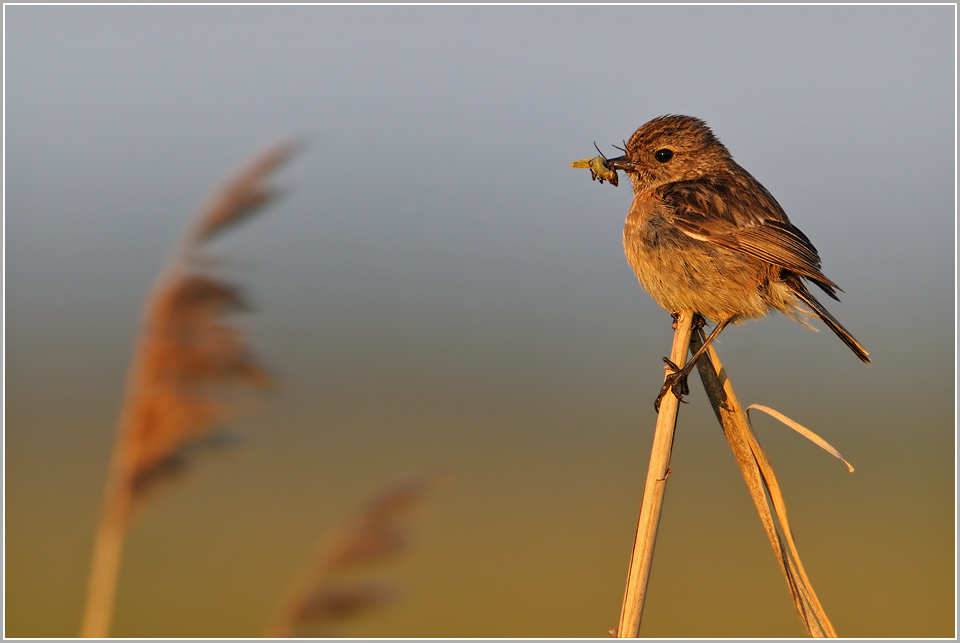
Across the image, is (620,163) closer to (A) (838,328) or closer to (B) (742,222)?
(B) (742,222)

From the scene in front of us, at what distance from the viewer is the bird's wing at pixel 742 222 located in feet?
11.3

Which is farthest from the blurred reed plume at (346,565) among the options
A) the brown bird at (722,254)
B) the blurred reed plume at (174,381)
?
the brown bird at (722,254)

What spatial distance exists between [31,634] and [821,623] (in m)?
5.55

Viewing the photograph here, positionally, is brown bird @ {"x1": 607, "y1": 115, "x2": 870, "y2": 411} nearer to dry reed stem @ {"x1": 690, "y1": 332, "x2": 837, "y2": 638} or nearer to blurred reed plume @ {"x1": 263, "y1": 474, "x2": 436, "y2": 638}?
dry reed stem @ {"x1": 690, "y1": 332, "x2": 837, "y2": 638}

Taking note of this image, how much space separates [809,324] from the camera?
11.5ft

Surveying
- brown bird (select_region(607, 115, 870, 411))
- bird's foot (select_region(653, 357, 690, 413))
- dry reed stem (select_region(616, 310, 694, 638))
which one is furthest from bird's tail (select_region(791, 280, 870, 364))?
dry reed stem (select_region(616, 310, 694, 638))

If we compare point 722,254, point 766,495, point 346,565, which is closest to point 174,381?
point 346,565

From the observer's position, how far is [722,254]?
3.57 metres

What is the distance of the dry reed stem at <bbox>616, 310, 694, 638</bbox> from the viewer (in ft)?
6.96

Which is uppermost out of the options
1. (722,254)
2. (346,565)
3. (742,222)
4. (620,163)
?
(620,163)

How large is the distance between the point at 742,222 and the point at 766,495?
5.52 feet

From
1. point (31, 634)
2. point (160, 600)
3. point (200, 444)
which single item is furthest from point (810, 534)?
point (200, 444)

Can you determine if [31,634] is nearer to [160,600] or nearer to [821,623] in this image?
[160,600]

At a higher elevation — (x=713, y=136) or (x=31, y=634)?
(x=713, y=136)
